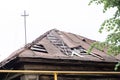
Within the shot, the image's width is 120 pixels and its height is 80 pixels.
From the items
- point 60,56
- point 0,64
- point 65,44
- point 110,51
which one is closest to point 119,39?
point 110,51

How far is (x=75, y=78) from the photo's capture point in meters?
12.5

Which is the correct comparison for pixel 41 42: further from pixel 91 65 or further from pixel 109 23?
pixel 109 23

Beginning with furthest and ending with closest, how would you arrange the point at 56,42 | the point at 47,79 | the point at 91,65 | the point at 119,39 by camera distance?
the point at 56,42
the point at 91,65
the point at 47,79
the point at 119,39

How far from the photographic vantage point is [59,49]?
42.2 ft

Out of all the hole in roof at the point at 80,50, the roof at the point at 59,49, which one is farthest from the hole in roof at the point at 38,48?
the hole in roof at the point at 80,50

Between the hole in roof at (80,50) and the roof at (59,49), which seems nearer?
the roof at (59,49)

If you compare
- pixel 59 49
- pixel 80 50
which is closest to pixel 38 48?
pixel 59 49

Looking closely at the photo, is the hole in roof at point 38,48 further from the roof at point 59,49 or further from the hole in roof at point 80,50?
the hole in roof at point 80,50

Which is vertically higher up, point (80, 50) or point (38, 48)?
point (38, 48)

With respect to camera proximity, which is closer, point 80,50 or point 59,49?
point 59,49

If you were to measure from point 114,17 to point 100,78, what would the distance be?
3.00 meters

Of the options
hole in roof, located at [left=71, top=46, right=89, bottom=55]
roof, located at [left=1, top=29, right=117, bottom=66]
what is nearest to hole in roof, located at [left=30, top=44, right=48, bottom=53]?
roof, located at [left=1, top=29, right=117, bottom=66]

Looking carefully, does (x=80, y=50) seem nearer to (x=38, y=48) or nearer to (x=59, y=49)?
(x=59, y=49)

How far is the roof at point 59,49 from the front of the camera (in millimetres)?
11852
